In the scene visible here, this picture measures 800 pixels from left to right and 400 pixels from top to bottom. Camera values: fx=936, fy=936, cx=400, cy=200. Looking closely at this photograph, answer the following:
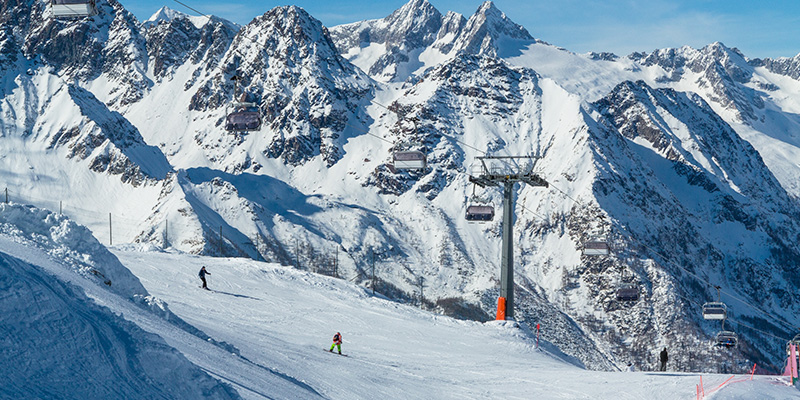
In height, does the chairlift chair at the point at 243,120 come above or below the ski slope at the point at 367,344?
above

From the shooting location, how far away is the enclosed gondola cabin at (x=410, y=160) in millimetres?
40906

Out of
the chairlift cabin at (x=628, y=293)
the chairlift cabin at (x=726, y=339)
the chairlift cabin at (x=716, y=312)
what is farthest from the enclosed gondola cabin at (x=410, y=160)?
the chairlift cabin at (x=628, y=293)

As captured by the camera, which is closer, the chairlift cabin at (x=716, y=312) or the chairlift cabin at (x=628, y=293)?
the chairlift cabin at (x=716, y=312)

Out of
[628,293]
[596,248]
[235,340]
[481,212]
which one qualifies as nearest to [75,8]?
[235,340]

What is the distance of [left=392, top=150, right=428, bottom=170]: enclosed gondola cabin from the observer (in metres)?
40.9

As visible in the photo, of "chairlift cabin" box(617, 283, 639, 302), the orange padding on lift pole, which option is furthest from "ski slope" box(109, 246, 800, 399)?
"chairlift cabin" box(617, 283, 639, 302)

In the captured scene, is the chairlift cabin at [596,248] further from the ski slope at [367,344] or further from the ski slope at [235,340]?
the ski slope at [367,344]

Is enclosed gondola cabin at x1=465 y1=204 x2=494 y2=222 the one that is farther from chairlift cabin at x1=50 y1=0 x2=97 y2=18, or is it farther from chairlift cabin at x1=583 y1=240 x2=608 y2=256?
chairlift cabin at x1=50 y1=0 x2=97 y2=18

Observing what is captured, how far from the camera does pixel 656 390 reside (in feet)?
85.0

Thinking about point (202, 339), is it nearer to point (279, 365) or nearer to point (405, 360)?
point (279, 365)

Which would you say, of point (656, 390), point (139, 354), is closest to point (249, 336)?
point (656, 390)

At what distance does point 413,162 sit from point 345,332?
900 centimetres

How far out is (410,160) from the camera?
134 ft

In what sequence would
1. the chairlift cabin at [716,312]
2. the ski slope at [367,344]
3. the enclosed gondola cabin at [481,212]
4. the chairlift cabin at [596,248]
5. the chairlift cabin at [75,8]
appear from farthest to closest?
the chairlift cabin at [596,248] < the chairlift cabin at [716,312] < the enclosed gondola cabin at [481,212] < the ski slope at [367,344] < the chairlift cabin at [75,8]
